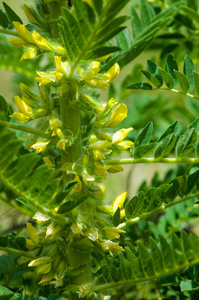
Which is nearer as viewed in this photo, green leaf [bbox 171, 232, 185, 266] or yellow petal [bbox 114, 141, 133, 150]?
green leaf [bbox 171, 232, 185, 266]

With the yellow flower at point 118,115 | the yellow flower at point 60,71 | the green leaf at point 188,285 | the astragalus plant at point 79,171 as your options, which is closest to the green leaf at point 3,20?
the astragalus plant at point 79,171

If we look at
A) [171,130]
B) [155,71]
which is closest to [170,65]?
[155,71]

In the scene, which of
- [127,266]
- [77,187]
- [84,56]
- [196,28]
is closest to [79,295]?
[127,266]

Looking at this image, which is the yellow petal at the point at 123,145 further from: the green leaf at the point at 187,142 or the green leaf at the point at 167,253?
the green leaf at the point at 167,253

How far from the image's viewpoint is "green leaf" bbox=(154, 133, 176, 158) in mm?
874

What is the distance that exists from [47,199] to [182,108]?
1118mm

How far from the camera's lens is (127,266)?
2.74 ft

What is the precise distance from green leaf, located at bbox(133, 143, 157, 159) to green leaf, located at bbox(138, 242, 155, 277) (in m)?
0.22

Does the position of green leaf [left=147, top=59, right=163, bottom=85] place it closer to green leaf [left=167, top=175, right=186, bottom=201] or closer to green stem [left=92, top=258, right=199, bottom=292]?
green leaf [left=167, top=175, right=186, bottom=201]

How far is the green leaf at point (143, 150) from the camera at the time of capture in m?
0.87

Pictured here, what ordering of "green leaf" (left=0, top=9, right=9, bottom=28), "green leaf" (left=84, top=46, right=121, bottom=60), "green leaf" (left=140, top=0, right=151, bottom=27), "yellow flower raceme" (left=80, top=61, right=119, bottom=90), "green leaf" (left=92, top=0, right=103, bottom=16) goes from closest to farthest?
"green leaf" (left=92, top=0, right=103, bottom=16), "green leaf" (left=84, top=46, right=121, bottom=60), "yellow flower raceme" (left=80, top=61, right=119, bottom=90), "green leaf" (left=0, top=9, right=9, bottom=28), "green leaf" (left=140, top=0, right=151, bottom=27)

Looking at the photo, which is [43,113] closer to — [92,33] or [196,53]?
[92,33]

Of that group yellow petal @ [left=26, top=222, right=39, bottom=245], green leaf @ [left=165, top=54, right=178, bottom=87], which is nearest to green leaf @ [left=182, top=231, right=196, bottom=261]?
yellow petal @ [left=26, top=222, right=39, bottom=245]

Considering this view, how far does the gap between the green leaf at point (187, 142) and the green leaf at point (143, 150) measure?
69mm
